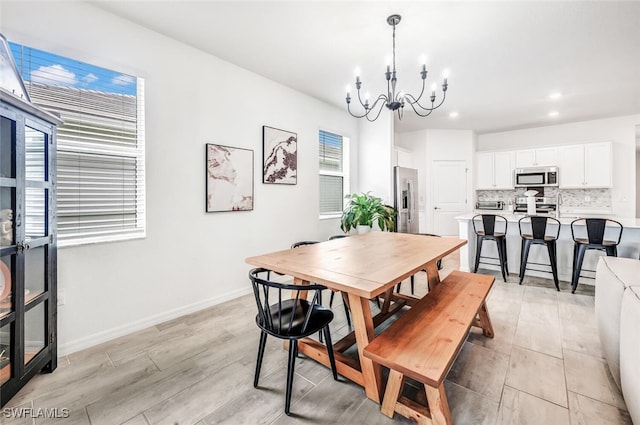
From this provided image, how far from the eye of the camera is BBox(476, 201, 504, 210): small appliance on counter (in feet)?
20.2

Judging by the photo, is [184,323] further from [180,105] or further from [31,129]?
[180,105]

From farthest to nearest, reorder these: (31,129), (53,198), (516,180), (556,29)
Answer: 1. (516,180)
2. (556,29)
3. (53,198)
4. (31,129)

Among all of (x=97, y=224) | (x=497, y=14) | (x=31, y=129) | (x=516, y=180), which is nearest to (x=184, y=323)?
(x=97, y=224)

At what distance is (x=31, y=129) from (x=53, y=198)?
1.44ft

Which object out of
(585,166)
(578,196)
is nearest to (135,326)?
(585,166)

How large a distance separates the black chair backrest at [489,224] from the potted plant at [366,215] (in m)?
1.20

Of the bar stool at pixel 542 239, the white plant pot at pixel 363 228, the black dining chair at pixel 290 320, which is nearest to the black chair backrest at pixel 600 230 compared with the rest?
the bar stool at pixel 542 239

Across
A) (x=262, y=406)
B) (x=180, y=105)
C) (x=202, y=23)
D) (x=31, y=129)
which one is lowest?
(x=262, y=406)

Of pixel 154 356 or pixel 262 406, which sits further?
pixel 154 356

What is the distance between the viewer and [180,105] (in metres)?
2.71

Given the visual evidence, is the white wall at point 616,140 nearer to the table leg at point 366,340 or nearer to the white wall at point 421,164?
the white wall at point 421,164

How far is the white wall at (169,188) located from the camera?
2.13 meters

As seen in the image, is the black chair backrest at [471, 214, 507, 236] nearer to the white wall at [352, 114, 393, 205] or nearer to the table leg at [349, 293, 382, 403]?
the white wall at [352, 114, 393, 205]

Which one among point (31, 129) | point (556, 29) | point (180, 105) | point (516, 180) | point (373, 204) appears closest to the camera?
point (31, 129)
